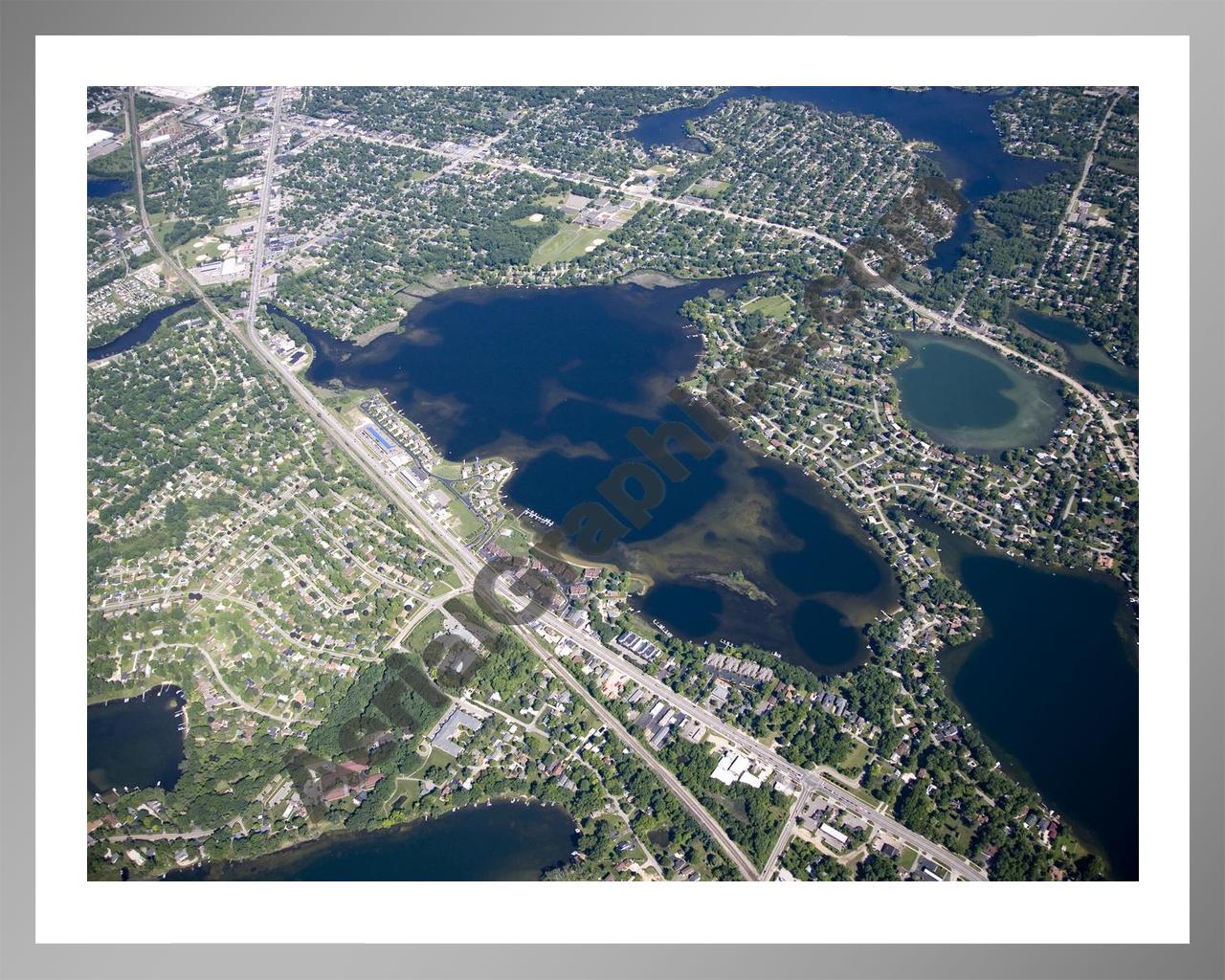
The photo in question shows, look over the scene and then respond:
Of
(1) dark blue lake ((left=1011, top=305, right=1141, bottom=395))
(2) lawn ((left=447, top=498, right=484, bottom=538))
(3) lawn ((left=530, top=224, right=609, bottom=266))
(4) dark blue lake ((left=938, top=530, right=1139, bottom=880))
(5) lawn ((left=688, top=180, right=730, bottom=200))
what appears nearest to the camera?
(4) dark blue lake ((left=938, top=530, right=1139, bottom=880))

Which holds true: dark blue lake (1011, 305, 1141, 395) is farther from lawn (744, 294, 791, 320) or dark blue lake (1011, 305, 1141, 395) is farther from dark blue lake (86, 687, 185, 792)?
dark blue lake (86, 687, 185, 792)

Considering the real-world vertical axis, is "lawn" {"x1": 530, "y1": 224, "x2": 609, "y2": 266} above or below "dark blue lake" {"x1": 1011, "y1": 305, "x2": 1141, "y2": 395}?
above

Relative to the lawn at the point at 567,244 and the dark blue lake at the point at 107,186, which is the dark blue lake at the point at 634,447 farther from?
the dark blue lake at the point at 107,186

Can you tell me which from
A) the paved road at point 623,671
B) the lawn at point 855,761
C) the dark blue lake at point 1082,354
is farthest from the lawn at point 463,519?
the dark blue lake at point 1082,354

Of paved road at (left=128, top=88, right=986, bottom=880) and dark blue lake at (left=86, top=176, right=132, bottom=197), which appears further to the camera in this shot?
dark blue lake at (left=86, top=176, right=132, bottom=197)

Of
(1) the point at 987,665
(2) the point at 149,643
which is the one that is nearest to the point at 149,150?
(2) the point at 149,643

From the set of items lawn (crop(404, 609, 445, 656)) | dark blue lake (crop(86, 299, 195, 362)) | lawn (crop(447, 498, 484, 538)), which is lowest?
lawn (crop(404, 609, 445, 656))

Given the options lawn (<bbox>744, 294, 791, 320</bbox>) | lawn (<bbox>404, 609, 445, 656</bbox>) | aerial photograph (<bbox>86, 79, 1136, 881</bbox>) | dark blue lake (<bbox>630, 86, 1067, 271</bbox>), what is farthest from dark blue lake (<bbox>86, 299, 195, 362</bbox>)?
dark blue lake (<bbox>630, 86, 1067, 271</bbox>)

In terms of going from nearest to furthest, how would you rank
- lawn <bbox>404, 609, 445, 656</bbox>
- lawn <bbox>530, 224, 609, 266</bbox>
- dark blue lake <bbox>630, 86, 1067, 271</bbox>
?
lawn <bbox>404, 609, 445, 656</bbox>, lawn <bbox>530, 224, 609, 266</bbox>, dark blue lake <bbox>630, 86, 1067, 271</bbox>
